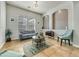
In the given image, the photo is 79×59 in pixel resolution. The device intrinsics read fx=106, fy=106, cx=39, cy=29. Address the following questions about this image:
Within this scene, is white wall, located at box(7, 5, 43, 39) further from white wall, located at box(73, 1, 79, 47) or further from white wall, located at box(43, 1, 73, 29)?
white wall, located at box(73, 1, 79, 47)

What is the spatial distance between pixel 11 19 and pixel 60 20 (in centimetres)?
402

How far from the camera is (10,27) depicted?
8.84 metres

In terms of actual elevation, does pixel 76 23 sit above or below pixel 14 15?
below

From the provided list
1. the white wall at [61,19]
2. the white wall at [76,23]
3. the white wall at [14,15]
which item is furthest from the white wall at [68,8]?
the white wall at [14,15]

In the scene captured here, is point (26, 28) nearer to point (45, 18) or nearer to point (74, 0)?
point (45, 18)

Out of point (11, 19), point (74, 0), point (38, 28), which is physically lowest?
point (38, 28)

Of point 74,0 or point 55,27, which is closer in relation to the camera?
point 74,0

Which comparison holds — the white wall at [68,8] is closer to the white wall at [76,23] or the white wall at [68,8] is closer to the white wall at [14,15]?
the white wall at [76,23]

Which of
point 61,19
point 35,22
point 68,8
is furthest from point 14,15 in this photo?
point 68,8

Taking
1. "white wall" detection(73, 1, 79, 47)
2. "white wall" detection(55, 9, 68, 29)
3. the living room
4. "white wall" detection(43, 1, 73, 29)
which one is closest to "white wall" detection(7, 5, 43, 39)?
the living room

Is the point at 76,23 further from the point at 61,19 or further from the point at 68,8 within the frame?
the point at 61,19

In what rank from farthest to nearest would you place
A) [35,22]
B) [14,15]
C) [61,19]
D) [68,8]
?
[35,22] < [14,15] < [61,19] < [68,8]

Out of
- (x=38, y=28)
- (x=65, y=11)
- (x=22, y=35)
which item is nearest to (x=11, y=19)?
(x=22, y=35)

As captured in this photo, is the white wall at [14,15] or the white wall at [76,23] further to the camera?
the white wall at [14,15]
